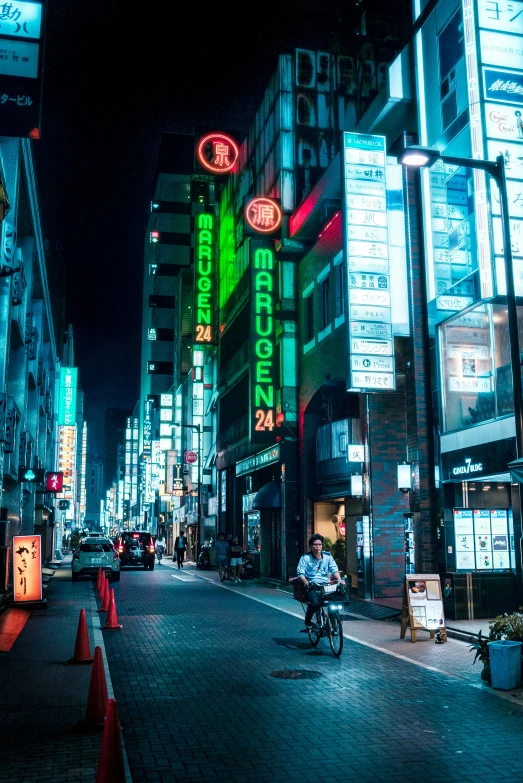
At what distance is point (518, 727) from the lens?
779 cm

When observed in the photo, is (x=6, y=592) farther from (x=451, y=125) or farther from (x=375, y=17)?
(x=375, y=17)

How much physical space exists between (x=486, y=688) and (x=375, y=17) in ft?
109

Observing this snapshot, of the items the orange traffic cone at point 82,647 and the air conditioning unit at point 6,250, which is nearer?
the orange traffic cone at point 82,647

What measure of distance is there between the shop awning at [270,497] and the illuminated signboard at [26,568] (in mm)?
12365

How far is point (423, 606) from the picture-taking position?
14.0 meters

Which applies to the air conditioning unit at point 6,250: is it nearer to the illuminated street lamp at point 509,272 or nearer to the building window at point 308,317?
the illuminated street lamp at point 509,272

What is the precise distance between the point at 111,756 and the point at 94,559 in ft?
86.2

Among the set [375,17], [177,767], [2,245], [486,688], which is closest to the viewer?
[177,767]

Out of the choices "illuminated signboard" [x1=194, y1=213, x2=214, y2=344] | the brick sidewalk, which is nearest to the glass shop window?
the brick sidewalk

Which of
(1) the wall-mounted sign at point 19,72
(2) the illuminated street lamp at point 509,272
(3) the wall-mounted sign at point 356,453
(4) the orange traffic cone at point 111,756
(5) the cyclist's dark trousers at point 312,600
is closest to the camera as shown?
(4) the orange traffic cone at point 111,756

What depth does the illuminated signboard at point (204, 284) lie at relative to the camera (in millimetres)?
43438

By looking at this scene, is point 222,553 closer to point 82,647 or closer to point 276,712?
point 82,647

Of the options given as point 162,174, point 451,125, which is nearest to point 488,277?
point 451,125

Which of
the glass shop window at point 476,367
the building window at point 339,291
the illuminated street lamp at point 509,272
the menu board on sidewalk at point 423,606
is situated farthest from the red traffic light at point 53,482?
the illuminated street lamp at point 509,272
